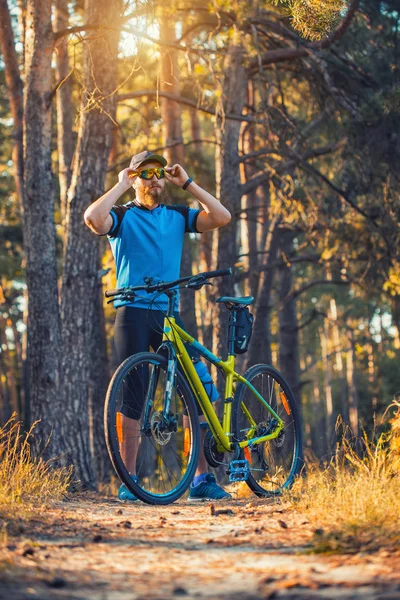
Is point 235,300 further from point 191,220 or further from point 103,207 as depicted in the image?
point 103,207

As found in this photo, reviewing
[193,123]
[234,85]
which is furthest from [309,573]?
[193,123]

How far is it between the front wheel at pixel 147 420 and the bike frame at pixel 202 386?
107 millimetres

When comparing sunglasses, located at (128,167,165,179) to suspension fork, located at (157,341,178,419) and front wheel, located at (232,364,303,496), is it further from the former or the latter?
front wheel, located at (232,364,303,496)

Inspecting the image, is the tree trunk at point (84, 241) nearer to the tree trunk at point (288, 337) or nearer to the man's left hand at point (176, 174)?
the man's left hand at point (176, 174)

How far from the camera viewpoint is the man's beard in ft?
20.7

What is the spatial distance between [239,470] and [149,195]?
6.41ft

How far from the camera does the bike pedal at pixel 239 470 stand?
6.26m

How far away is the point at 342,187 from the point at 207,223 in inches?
345


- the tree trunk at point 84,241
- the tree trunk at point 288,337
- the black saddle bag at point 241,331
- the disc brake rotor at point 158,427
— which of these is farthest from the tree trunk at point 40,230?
the tree trunk at point 288,337

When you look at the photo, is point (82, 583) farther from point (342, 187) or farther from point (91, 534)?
point (342, 187)

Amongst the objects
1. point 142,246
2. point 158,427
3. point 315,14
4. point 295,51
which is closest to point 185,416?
point 158,427

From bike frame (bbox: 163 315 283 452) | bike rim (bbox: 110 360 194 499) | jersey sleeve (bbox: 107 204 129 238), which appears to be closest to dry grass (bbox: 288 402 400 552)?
bike frame (bbox: 163 315 283 452)

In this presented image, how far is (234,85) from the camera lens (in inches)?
546

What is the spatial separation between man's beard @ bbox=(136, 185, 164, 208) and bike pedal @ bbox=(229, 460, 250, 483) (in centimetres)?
184
